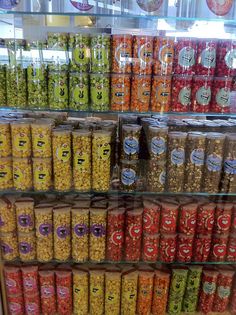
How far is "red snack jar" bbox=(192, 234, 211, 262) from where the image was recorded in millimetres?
1710

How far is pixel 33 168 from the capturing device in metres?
1.58

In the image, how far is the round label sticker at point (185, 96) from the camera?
59.1 inches

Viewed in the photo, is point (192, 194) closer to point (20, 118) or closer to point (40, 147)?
point (40, 147)

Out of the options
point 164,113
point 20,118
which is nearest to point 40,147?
point 20,118

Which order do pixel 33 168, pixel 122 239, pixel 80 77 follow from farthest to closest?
pixel 122 239 < pixel 33 168 < pixel 80 77

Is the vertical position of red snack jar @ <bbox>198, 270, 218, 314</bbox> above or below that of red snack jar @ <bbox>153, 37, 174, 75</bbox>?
below

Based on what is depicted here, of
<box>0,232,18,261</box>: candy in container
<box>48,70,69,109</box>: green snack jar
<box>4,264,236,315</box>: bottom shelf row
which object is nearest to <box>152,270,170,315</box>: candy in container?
<box>4,264,236,315</box>: bottom shelf row

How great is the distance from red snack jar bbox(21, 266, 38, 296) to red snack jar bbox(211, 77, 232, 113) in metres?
Answer: 1.24

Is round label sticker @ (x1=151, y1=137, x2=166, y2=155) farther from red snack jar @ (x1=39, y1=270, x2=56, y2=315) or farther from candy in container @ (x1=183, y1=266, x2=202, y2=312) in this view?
red snack jar @ (x1=39, y1=270, x2=56, y2=315)

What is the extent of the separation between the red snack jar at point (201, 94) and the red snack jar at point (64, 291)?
1090 millimetres

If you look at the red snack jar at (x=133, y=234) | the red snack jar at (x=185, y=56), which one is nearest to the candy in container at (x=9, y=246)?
the red snack jar at (x=133, y=234)

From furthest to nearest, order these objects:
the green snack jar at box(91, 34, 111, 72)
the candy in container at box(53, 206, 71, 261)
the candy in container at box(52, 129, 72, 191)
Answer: the candy in container at box(53, 206, 71, 261) → the candy in container at box(52, 129, 72, 191) → the green snack jar at box(91, 34, 111, 72)

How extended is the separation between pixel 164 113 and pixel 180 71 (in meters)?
0.20

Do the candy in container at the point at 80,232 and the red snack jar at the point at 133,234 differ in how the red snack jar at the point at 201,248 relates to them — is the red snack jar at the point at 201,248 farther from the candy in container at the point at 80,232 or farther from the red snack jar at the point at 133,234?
the candy in container at the point at 80,232
